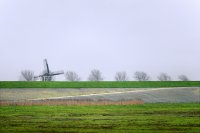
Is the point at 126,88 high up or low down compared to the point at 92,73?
down

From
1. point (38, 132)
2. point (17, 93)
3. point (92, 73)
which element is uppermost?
point (92, 73)

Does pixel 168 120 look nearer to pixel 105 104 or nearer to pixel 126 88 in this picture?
pixel 105 104

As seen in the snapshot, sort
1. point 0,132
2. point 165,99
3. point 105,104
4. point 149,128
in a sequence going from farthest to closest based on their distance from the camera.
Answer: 1. point 165,99
2. point 105,104
3. point 149,128
4. point 0,132

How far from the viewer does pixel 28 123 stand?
2197cm

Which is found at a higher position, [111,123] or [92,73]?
[92,73]

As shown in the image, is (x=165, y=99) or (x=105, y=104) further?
(x=165, y=99)

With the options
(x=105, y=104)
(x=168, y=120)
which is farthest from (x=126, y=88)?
(x=168, y=120)

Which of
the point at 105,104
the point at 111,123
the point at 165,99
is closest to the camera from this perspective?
the point at 111,123

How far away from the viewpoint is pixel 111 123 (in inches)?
860

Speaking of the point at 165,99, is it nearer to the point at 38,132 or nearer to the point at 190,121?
the point at 190,121

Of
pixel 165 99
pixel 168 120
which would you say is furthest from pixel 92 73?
pixel 168 120

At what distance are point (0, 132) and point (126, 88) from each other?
4002cm

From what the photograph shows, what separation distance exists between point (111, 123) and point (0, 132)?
22.1ft

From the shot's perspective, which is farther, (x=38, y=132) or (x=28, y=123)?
(x=28, y=123)
